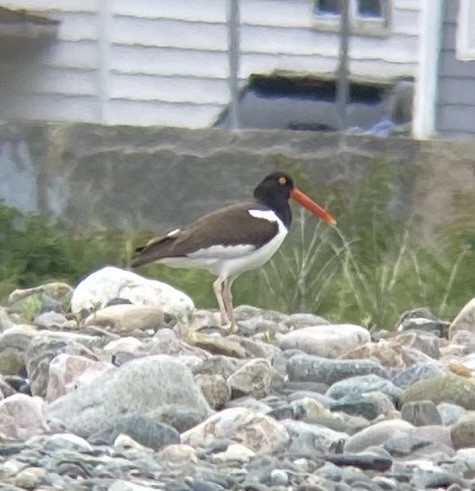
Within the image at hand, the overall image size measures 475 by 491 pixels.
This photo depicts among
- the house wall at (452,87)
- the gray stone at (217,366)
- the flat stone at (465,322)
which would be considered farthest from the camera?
the house wall at (452,87)

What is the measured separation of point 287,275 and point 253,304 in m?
0.27

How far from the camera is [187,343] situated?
8086 millimetres

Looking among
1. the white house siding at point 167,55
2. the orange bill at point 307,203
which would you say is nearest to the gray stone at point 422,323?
the orange bill at point 307,203

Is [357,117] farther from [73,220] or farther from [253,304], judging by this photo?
[253,304]

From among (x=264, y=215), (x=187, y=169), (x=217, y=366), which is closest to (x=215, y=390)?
(x=217, y=366)

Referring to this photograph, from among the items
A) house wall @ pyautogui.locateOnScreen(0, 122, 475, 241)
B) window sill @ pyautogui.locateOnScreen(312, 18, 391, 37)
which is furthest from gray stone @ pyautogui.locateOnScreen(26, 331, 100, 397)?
window sill @ pyautogui.locateOnScreen(312, 18, 391, 37)

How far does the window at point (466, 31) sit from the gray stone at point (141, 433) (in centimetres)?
818

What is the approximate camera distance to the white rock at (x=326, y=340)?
8281mm

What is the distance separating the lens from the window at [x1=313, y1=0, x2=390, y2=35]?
618 inches

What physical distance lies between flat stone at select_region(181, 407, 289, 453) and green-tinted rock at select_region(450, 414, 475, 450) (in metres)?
0.56

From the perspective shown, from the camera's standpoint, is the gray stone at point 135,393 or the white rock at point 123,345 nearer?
the gray stone at point 135,393

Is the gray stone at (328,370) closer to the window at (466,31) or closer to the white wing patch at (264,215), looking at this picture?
the white wing patch at (264,215)

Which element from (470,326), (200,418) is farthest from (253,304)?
(200,418)

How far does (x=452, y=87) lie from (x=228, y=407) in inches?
303
